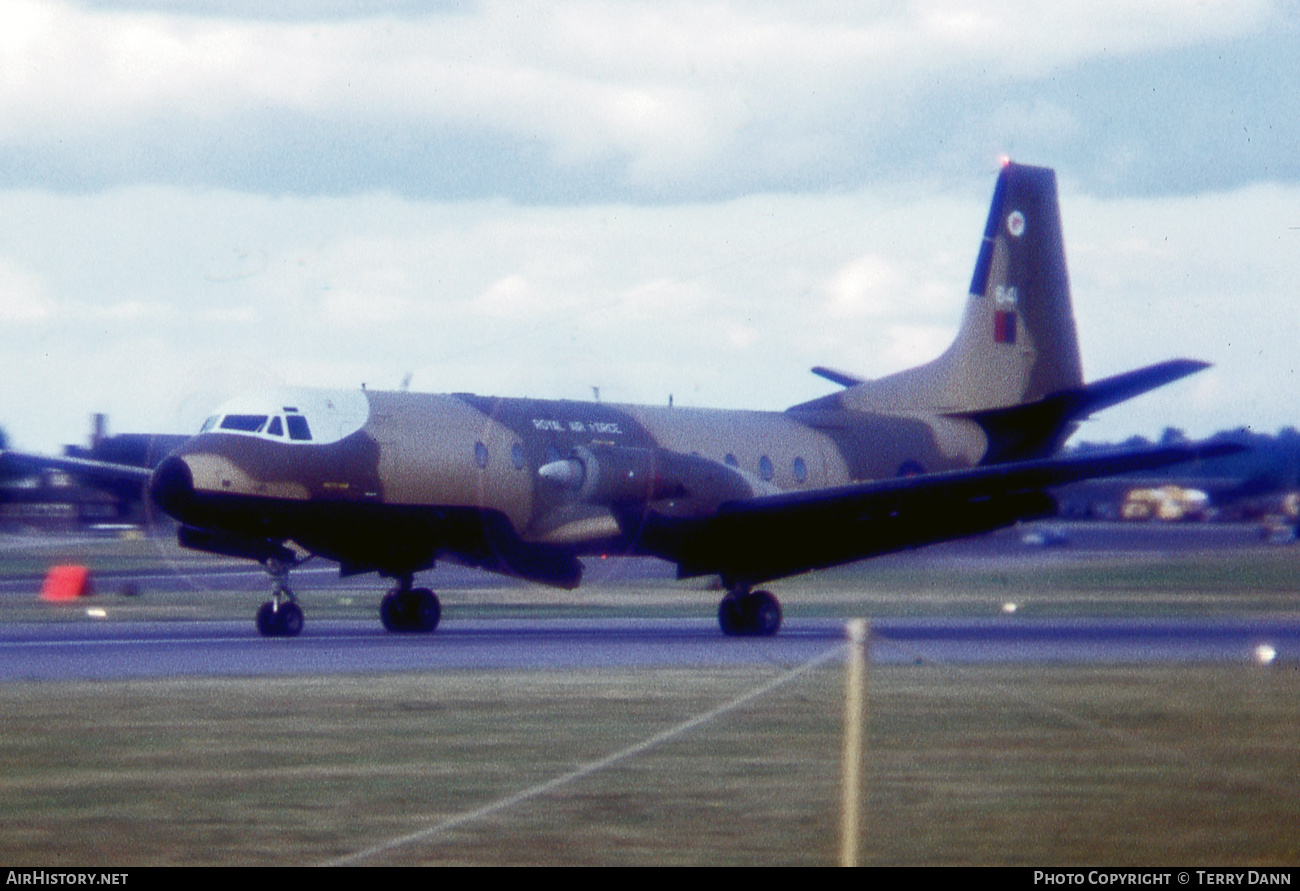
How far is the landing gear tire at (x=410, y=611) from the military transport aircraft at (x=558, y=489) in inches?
0.9

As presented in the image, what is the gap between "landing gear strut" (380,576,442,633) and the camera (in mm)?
25812

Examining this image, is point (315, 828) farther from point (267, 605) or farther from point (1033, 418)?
point (1033, 418)

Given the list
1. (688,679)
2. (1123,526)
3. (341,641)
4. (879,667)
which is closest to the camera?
(688,679)

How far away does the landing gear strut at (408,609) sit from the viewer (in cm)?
2581

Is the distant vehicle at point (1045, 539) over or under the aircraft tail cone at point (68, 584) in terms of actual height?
over

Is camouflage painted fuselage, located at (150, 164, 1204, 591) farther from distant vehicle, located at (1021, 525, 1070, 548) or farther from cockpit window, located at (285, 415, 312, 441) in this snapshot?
distant vehicle, located at (1021, 525, 1070, 548)

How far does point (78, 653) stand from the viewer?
21.0 m

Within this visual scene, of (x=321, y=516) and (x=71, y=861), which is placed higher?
(x=321, y=516)

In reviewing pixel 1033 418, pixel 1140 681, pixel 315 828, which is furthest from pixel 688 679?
pixel 1033 418

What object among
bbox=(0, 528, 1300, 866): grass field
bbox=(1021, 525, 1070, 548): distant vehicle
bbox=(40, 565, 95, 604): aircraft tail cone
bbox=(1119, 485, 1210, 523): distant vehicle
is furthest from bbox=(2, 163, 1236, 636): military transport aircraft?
bbox=(1119, 485, 1210, 523): distant vehicle

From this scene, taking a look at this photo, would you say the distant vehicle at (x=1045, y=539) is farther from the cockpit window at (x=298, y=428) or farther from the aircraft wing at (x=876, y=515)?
the cockpit window at (x=298, y=428)

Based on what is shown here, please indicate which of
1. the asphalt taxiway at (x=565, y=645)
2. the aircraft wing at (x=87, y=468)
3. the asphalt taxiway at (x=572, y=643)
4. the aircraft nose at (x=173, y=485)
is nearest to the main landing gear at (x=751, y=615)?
the asphalt taxiway at (x=565, y=645)

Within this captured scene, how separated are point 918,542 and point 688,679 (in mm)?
10230
